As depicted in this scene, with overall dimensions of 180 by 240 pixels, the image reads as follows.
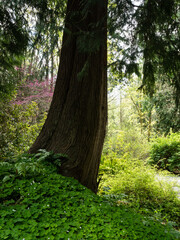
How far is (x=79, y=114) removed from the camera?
3.15 metres

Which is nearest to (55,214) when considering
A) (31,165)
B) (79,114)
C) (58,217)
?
(58,217)

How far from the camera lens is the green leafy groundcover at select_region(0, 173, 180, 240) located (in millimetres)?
1509

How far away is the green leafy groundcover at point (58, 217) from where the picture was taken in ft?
4.95

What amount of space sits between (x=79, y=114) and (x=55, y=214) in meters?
1.70

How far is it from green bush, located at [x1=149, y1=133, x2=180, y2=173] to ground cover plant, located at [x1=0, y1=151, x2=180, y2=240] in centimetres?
699

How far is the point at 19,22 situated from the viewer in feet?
12.3

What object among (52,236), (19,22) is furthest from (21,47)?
(52,236)

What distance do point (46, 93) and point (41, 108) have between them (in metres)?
0.80

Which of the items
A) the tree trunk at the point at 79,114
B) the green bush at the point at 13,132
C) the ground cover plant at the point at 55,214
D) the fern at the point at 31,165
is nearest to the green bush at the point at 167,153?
the green bush at the point at 13,132

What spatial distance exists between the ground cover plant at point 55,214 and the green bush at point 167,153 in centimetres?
699

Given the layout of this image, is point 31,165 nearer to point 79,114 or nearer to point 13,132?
point 79,114

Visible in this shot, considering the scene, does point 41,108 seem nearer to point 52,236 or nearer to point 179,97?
point 179,97

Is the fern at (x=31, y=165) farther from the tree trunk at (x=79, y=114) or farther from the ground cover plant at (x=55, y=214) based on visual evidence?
the tree trunk at (x=79, y=114)

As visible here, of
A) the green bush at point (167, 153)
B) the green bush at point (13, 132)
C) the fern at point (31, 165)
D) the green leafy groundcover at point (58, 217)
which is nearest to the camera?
the green leafy groundcover at point (58, 217)
